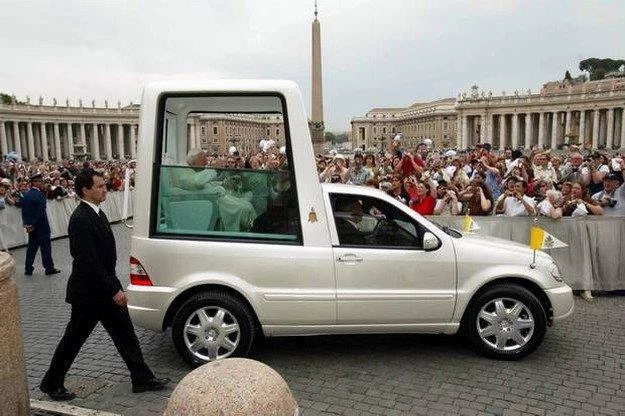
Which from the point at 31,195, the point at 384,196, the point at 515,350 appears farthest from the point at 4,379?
the point at 31,195

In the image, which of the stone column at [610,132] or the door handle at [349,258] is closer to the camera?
the door handle at [349,258]

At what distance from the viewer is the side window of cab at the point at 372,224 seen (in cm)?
562

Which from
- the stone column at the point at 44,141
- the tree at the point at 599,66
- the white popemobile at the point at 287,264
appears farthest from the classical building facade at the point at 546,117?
the white popemobile at the point at 287,264

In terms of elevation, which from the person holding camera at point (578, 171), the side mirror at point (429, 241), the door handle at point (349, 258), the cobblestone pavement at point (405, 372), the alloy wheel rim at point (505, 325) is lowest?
the cobblestone pavement at point (405, 372)

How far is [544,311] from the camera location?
5758 mm

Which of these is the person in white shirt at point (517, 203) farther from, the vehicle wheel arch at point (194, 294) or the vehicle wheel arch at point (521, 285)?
the vehicle wheel arch at point (194, 294)

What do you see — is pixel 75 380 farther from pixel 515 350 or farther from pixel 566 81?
pixel 566 81

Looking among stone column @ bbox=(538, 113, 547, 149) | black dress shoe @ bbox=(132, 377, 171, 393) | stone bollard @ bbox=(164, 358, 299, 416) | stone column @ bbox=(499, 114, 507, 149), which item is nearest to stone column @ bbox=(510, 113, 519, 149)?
stone column @ bbox=(499, 114, 507, 149)

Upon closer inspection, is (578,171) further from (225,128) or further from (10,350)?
(10,350)

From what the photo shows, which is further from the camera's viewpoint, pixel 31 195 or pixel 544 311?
pixel 31 195

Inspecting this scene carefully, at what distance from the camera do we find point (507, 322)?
566cm

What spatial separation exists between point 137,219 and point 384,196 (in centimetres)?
264

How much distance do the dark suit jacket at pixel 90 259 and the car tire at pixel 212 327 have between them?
0.92 metres

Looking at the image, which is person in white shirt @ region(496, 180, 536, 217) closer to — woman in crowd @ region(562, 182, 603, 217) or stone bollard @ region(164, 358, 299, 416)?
woman in crowd @ region(562, 182, 603, 217)
